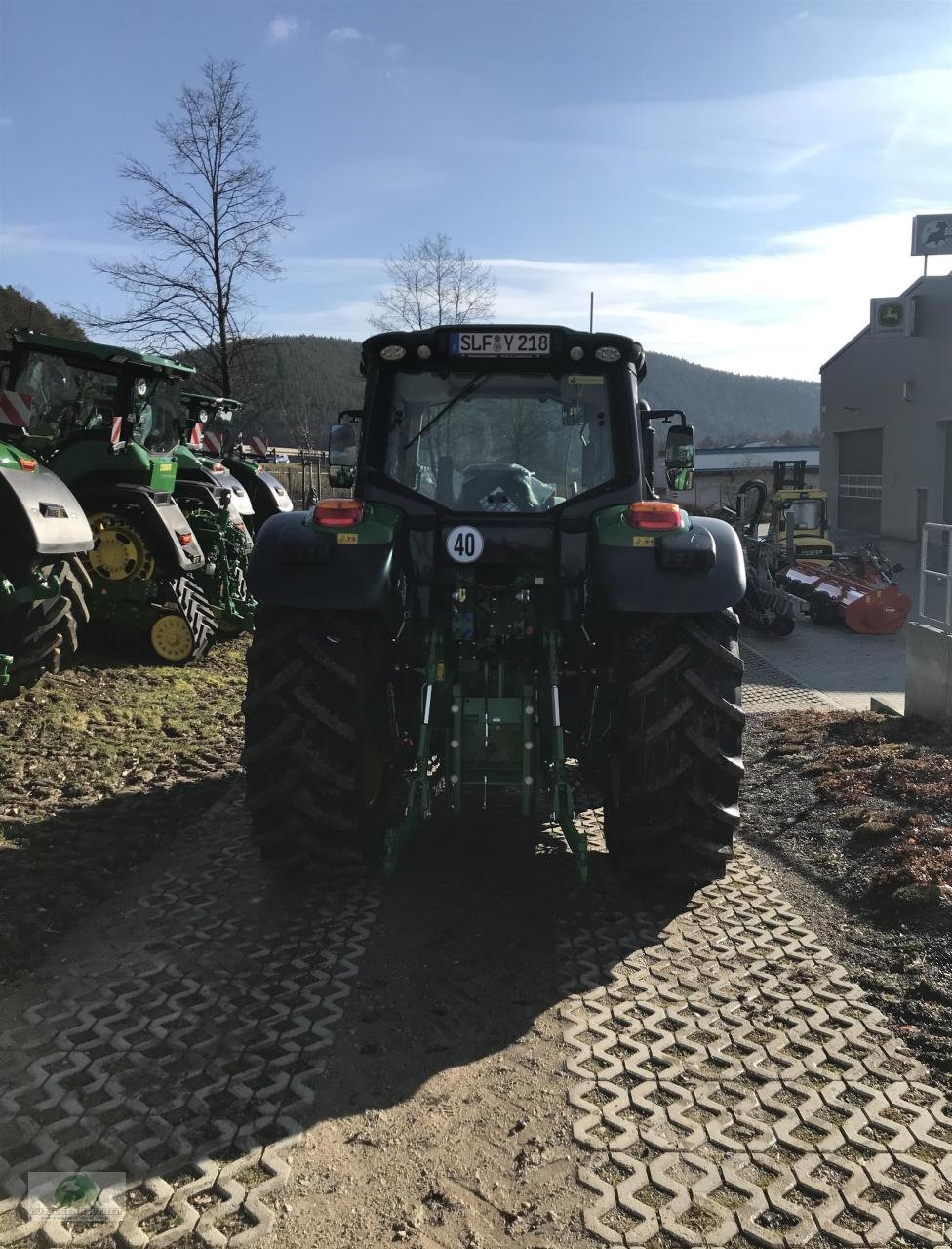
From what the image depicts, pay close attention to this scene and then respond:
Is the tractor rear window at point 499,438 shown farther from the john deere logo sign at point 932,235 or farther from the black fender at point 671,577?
the john deere logo sign at point 932,235

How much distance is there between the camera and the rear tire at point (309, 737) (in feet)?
13.3

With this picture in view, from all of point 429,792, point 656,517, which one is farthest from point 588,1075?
point 656,517

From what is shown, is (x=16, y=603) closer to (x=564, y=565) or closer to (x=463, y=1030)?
(x=564, y=565)

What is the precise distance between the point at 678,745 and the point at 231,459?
35.5ft

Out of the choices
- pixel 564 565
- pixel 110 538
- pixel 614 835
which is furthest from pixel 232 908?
pixel 110 538

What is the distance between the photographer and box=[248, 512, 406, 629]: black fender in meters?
4.02

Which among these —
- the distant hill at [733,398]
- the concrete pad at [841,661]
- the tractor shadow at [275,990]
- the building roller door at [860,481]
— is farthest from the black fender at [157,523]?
the distant hill at [733,398]

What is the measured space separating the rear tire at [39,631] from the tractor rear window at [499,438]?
3.58m

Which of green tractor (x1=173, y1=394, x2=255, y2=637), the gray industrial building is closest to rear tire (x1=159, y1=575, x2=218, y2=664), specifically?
green tractor (x1=173, y1=394, x2=255, y2=637)

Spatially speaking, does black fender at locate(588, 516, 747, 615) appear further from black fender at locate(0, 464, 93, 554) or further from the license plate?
black fender at locate(0, 464, 93, 554)

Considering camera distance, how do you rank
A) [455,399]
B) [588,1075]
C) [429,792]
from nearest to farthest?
[588,1075], [429,792], [455,399]

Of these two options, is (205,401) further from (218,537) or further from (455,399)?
(455,399)

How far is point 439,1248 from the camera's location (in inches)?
87.8

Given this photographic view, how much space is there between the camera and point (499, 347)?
14.3 feet
